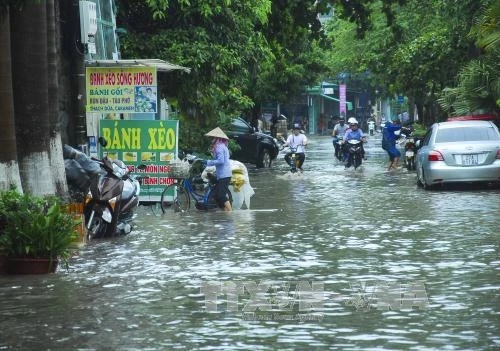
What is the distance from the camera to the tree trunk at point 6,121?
14.1m

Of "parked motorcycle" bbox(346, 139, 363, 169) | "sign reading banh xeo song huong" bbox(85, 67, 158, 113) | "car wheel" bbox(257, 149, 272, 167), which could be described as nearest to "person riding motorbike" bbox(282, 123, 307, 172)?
"parked motorcycle" bbox(346, 139, 363, 169)

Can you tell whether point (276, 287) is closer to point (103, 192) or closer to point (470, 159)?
point (103, 192)

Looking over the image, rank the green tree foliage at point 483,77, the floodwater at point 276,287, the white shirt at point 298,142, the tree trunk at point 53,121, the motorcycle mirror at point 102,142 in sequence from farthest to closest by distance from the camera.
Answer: the white shirt at point 298,142 → the green tree foliage at point 483,77 → the motorcycle mirror at point 102,142 → the tree trunk at point 53,121 → the floodwater at point 276,287

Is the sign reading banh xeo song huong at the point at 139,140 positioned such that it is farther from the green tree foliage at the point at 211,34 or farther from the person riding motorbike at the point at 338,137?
the person riding motorbike at the point at 338,137

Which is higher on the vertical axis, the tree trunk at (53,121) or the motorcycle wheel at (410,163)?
the tree trunk at (53,121)

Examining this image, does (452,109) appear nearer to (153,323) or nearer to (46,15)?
(46,15)

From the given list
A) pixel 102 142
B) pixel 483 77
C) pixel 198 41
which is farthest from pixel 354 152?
pixel 102 142

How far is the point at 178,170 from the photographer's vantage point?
2142 cm

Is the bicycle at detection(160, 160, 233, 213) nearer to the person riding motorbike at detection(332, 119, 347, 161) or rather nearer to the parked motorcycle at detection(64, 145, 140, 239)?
the parked motorcycle at detection(64, 145, 140, 239)

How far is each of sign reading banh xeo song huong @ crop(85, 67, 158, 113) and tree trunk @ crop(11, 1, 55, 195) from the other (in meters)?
4.75

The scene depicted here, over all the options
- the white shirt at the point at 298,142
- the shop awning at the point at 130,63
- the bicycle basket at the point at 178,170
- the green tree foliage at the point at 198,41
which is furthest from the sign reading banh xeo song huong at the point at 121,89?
the white shirt at the point at 298,142

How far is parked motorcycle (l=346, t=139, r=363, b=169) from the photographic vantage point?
36281mm

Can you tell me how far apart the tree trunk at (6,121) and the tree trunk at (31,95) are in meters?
1.11

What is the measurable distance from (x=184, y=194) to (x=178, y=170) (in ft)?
2.67
